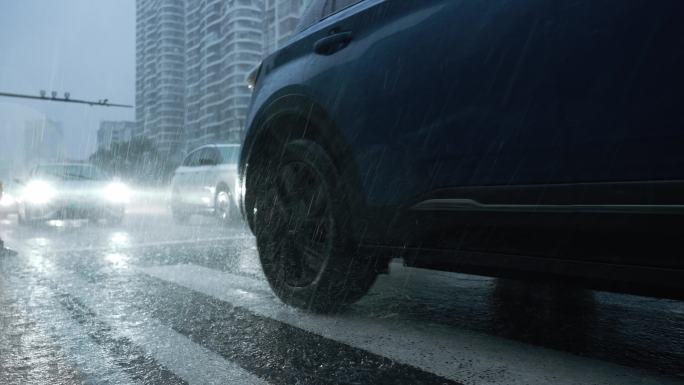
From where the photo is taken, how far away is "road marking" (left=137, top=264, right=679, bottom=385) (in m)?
1.99

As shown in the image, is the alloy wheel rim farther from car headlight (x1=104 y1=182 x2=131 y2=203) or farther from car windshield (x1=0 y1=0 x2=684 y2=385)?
car headlight (x1=104 y1=182 x2=131 y2=203)

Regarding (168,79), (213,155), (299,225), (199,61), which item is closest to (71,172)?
(213,155)

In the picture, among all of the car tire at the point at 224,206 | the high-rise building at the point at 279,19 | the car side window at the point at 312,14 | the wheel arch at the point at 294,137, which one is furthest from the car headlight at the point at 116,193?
the high-rise building at the point at 279,19

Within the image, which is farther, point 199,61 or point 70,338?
point 199,61

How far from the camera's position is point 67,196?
430 inches

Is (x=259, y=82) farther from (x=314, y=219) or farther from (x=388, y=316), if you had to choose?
(x=388, y=316)

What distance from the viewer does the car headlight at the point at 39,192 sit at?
10.8 meters

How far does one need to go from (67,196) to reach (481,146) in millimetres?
10718

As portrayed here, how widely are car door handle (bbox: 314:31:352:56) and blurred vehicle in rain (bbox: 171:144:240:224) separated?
6.89 meters

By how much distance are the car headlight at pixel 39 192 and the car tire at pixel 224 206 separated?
344 centimetres

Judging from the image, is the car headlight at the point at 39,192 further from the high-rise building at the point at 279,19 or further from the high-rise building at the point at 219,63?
the high-rise building at the point at 219,63

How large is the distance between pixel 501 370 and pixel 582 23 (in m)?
1.29

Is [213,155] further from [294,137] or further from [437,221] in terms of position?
[437,221]

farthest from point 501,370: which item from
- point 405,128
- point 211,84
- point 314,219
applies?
point 211,84
